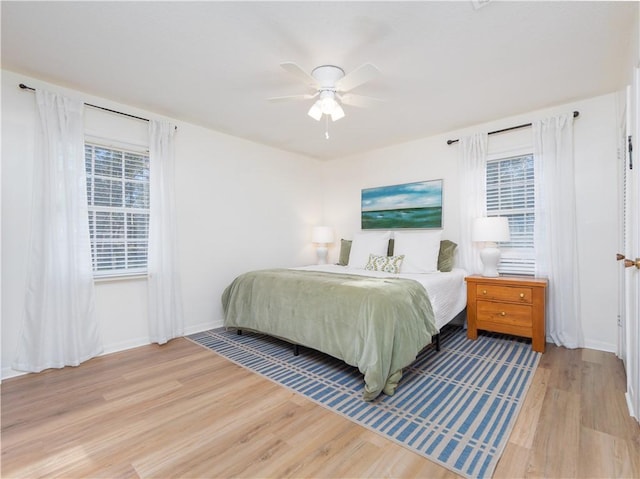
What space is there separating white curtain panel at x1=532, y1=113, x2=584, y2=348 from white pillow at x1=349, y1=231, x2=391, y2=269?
63.5 inches

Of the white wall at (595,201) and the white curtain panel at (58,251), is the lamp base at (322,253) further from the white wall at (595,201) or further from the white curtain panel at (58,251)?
the white curtain panel at (58,251)

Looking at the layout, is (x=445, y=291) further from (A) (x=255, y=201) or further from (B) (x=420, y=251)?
(A) (x=255, y=201)

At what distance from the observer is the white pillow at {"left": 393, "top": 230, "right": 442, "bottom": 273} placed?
3.51 m

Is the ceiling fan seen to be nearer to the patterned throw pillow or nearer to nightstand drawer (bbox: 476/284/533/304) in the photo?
the patterned throw pillow

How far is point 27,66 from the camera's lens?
239cm

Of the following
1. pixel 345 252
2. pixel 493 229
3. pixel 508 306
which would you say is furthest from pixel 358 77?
pixel 345 252

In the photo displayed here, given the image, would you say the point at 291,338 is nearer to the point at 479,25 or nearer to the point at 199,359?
the point at 199,359

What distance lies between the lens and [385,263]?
362 cm

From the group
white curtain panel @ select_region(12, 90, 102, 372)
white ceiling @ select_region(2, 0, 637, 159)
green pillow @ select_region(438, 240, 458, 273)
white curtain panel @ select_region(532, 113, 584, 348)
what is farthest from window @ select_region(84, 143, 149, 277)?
white curtain panel @ select_region(532, 113, 584, 348)

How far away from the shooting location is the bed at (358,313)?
2.11 m

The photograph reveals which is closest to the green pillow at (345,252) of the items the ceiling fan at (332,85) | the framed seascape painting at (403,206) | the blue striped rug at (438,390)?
the framed seascape painting at (403,206)

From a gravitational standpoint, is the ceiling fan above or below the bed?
above

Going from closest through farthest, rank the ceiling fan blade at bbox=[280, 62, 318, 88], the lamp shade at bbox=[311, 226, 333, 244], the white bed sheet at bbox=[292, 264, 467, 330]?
the ceiling fan blade at bbox=[280, 62, 318, 88] < the white bed sheet at bbox=[292, 264, 467, 330] < the lamp shade at bbox=[311, 226, 333, 244]

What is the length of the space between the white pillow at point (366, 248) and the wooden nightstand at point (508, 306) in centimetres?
108
